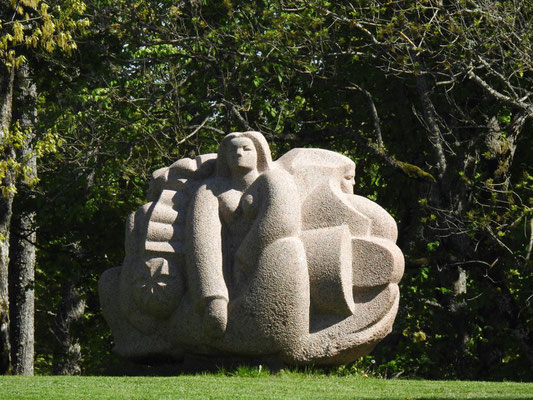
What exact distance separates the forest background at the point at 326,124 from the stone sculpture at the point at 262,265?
2.92m

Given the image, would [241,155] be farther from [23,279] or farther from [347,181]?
[23,279]

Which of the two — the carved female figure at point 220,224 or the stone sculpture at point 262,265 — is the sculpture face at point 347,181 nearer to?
the stone sculpture at point 262,265

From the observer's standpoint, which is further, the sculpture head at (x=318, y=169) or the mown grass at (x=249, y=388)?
the sculpture head at (x=318, y=169)

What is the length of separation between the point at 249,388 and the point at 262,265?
1691mm

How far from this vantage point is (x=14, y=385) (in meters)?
10.3

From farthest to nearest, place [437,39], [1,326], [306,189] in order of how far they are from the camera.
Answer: [437,39]
[1,326]
[306,189]

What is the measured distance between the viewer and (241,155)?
11.8 metres

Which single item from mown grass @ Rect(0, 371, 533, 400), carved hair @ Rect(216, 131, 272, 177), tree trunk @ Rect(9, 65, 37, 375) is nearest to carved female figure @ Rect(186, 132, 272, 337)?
carved hair @ Rect(216, 131, 272, 177)

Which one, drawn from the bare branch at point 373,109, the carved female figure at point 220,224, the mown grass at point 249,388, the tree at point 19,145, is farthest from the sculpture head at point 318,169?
the bare branch at point 373,109

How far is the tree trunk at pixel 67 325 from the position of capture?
2067 cm

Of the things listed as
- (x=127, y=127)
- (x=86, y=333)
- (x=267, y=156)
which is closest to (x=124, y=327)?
(x=267, y=156)

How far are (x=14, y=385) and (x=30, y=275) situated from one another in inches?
390

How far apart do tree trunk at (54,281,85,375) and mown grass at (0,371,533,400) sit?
9269 millimetres

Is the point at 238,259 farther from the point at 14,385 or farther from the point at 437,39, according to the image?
the point at 437,39
